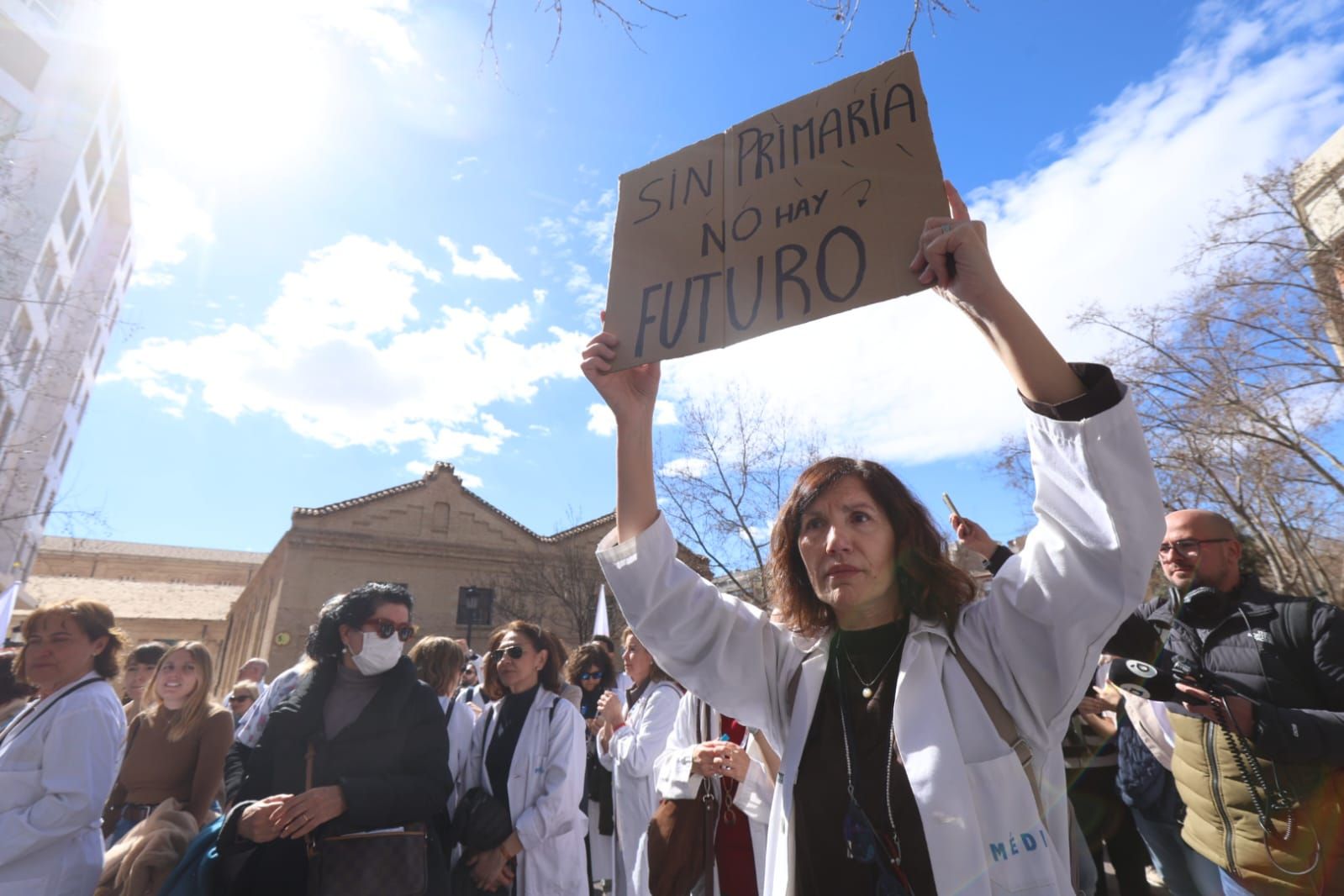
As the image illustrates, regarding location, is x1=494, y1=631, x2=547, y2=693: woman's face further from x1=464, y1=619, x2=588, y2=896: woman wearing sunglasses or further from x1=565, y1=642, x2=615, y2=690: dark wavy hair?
x1=565, y1=642, x2=615, y2=690: dark wavy hair

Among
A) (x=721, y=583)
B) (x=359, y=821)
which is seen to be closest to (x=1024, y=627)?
(x=359, y=821)

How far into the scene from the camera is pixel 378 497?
29250 mm

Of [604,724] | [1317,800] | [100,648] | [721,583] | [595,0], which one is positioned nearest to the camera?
[1317,800]

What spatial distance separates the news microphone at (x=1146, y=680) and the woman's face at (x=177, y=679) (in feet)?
17.0

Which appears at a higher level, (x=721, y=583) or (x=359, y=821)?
(x=721, y=583)

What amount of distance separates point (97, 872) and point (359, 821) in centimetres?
134

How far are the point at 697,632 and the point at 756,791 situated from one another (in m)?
1.13

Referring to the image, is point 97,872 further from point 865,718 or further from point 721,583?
point 721,583

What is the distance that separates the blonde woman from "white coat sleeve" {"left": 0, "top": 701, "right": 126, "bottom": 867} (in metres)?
0.94

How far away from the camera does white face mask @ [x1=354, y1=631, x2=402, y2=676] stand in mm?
3381

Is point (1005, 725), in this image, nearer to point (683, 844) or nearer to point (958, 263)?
point (958, 263)

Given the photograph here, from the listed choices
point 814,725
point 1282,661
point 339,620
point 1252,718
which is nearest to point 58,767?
point 339,620

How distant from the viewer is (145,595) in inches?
1763

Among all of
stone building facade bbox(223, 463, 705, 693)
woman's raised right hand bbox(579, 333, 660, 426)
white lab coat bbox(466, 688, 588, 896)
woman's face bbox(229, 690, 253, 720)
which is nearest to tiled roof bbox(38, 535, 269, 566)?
stone building facade bbox(223, 463, 705, 693)
